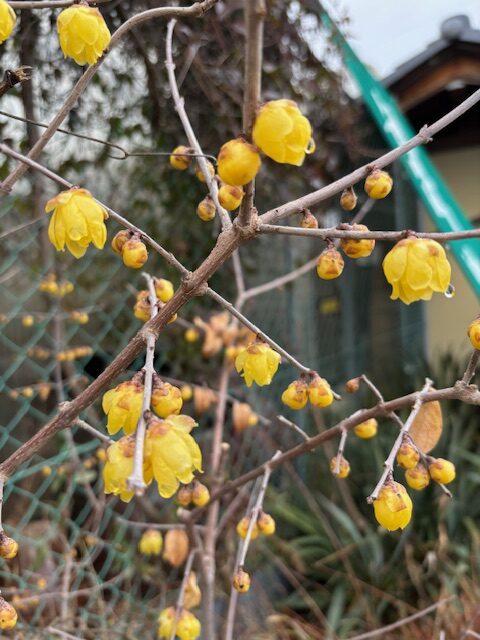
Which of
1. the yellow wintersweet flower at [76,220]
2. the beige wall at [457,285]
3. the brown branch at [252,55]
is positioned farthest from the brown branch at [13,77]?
the beige wall at [457,285]

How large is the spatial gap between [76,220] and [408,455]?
0.53 meters

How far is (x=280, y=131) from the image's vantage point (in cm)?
53

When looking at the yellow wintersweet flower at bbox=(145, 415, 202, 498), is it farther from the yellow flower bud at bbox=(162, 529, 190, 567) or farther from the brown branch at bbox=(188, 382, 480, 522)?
the yellow flower bud at bbox=(162, 529, 190, 567)

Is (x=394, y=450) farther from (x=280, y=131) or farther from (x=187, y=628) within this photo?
(x=187, y=628)

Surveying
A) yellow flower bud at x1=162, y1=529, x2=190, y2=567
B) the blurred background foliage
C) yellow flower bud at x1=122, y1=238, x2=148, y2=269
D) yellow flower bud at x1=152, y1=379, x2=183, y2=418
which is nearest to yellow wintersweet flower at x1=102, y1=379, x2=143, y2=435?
yellow flower bud at x1=152, y1=379, x2=183, y2=418

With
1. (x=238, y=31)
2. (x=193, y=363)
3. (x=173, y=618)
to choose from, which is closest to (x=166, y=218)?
(x=193, y=363)

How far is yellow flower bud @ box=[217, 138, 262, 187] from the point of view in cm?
55

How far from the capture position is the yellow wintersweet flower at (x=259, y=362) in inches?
33.0

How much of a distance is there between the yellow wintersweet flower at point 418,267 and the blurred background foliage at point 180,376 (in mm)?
1207

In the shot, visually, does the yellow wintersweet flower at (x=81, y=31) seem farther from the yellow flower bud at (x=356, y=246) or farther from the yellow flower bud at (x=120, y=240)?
the yellow flower bud at (x=356, y=246)

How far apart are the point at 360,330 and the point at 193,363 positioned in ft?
7.51

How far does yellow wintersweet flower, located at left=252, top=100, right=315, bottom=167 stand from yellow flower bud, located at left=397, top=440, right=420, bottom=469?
46 centimetres

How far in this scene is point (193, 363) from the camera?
2.52 m

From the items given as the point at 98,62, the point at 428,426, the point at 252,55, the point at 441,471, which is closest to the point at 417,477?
the point at 441,471
